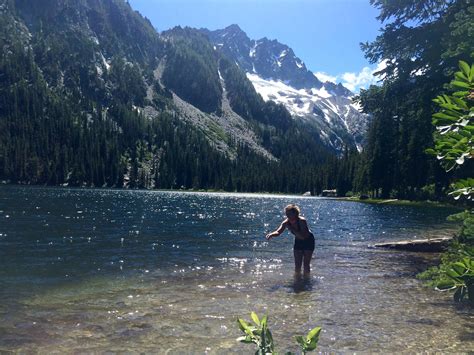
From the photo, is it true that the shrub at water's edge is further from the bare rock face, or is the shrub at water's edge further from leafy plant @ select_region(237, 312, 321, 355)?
the bare rock face

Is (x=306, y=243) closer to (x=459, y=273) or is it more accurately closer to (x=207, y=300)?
(x=207, y=300)

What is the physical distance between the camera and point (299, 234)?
16844mm

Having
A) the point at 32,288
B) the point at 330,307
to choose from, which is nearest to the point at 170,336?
the point at 330,307

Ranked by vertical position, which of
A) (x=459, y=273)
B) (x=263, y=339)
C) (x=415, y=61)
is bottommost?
(x=263, y=339)

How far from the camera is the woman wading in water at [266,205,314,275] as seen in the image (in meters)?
16.6

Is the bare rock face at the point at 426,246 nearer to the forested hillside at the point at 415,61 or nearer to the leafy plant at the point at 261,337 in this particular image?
the forested hillside at the point at 415,61

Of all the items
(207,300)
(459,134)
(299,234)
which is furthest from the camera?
(299,234)

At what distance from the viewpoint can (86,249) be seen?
2405 centimetres

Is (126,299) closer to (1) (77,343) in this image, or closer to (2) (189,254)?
(1) (77,343)

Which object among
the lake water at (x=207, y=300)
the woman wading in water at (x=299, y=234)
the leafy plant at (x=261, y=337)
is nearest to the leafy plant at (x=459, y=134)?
the leafy plant at (x=261, y=337)

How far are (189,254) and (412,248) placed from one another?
13.4 metres

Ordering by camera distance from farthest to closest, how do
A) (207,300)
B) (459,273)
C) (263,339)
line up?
(207,300)
(459,273)
(263,339)

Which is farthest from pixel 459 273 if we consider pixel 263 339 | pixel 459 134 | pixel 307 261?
pixel 307 261

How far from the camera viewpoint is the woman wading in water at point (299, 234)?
16594mm
